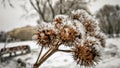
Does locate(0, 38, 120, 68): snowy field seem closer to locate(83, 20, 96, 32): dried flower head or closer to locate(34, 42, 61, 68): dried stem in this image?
locate(34, 42, 61, 68): dried stem

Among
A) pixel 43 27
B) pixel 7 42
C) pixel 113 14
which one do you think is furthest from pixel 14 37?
pixel 113 14

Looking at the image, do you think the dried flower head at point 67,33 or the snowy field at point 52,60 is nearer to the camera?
the dried flower head at point 67,33

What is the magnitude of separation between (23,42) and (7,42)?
0.11 m

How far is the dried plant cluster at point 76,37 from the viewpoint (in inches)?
52.6

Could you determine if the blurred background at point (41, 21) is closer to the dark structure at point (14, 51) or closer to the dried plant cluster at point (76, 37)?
the dark structure at point (14, 51)

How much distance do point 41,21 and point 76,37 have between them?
593mm

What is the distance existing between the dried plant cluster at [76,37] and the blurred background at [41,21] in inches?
15.3

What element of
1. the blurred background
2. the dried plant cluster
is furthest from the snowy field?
the dried plant cluster

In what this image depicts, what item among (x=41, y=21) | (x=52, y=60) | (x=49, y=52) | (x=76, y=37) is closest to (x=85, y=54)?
(x=76, y=37)

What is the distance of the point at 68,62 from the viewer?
186 centimetres

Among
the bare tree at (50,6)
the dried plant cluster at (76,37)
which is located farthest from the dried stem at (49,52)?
the bare tree at (50,6)

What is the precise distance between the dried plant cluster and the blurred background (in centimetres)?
39

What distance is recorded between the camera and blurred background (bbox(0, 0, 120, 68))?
184 cm

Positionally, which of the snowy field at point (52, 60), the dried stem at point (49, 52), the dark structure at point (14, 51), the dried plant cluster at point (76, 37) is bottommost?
the snowy field at point (52, 60)
